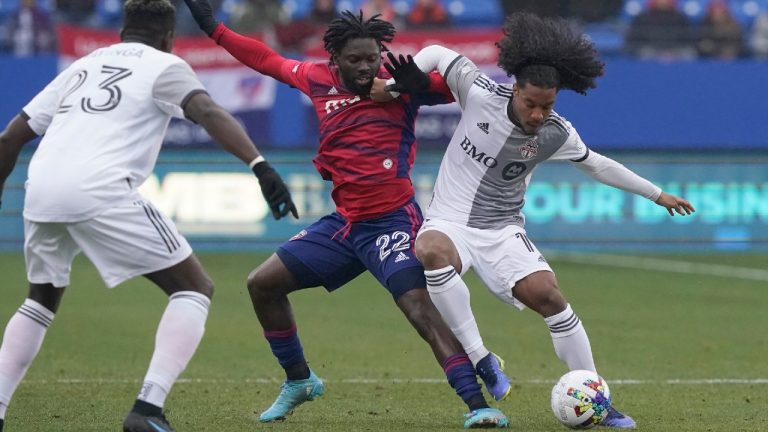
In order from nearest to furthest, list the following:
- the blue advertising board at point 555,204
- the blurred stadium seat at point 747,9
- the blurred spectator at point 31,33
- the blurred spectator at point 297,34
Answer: the blue advertising board at point 555,204 < the blurred spectator at point 297,34 < the blurred spectator at point 31,33 < the blurred stadium seat at point 747,9

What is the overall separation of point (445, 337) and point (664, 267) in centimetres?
1045

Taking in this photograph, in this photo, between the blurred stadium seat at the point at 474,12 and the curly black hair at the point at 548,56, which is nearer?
the curly black hair at the point at 548,56

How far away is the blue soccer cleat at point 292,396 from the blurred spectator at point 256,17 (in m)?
11.7

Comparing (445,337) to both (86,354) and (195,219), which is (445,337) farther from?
(195,219)

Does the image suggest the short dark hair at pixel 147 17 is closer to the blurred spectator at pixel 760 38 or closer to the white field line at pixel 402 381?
the white field line at pixel 402 381

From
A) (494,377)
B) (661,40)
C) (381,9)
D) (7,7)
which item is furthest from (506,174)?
(7,7)

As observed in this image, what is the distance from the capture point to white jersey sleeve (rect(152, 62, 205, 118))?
6195 millimetres

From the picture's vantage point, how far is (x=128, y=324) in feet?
39.8

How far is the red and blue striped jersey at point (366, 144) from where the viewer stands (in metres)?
7.60

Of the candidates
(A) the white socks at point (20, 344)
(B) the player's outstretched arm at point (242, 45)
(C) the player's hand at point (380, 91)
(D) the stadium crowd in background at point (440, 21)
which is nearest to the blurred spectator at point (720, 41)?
(D) the stadium crowd in background at point (440, 21)

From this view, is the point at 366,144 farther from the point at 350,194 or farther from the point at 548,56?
the point at 548,56

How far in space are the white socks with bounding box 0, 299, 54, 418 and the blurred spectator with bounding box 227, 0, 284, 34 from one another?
12.8 metres

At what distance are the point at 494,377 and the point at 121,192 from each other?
87.8 inches

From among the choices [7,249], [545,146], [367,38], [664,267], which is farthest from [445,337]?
[7,249]
